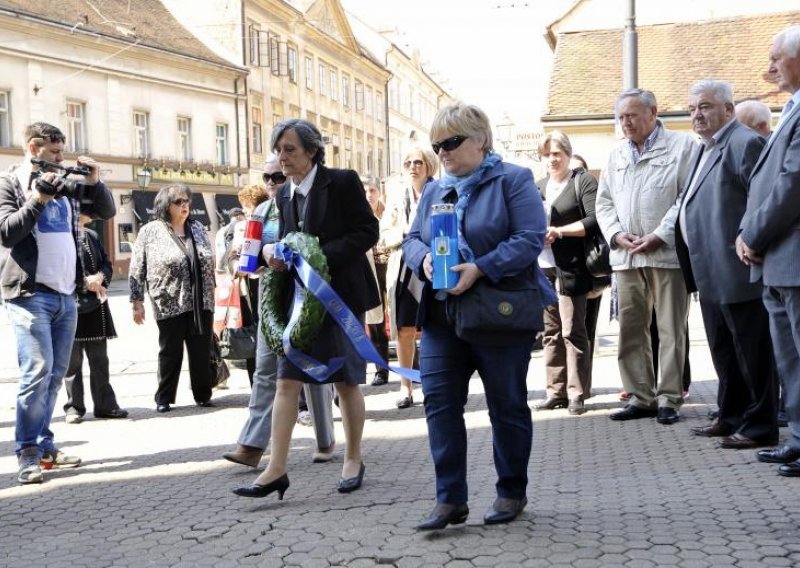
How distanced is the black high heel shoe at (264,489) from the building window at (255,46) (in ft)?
144

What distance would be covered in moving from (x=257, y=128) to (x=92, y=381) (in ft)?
133

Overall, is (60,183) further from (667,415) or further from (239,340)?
(667,415)

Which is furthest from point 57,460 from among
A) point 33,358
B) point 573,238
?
point 573,238

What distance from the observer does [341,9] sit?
59.9 metres

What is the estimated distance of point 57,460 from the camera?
6.51 meters

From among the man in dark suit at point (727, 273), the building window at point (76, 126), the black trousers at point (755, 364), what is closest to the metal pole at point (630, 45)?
the man in dark suit at point (727, 273)

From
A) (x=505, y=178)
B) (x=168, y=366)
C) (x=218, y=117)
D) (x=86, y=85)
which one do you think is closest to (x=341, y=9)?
(x=218, y=117)

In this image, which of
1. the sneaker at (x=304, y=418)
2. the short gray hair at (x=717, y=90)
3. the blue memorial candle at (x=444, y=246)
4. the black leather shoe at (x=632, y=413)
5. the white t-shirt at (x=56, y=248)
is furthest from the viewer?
the sneaker at (x=304, y=418)

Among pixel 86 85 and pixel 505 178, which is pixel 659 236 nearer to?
pixel 505 178

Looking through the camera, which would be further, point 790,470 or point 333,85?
point 333,85

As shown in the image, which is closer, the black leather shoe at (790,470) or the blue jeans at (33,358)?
the black leather shoe at (790,470)

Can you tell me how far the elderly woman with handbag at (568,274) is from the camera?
7.69 metres

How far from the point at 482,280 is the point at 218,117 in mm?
41460

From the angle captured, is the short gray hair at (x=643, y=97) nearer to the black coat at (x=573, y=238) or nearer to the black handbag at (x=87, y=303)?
the black coat at (x=573, y=238)
